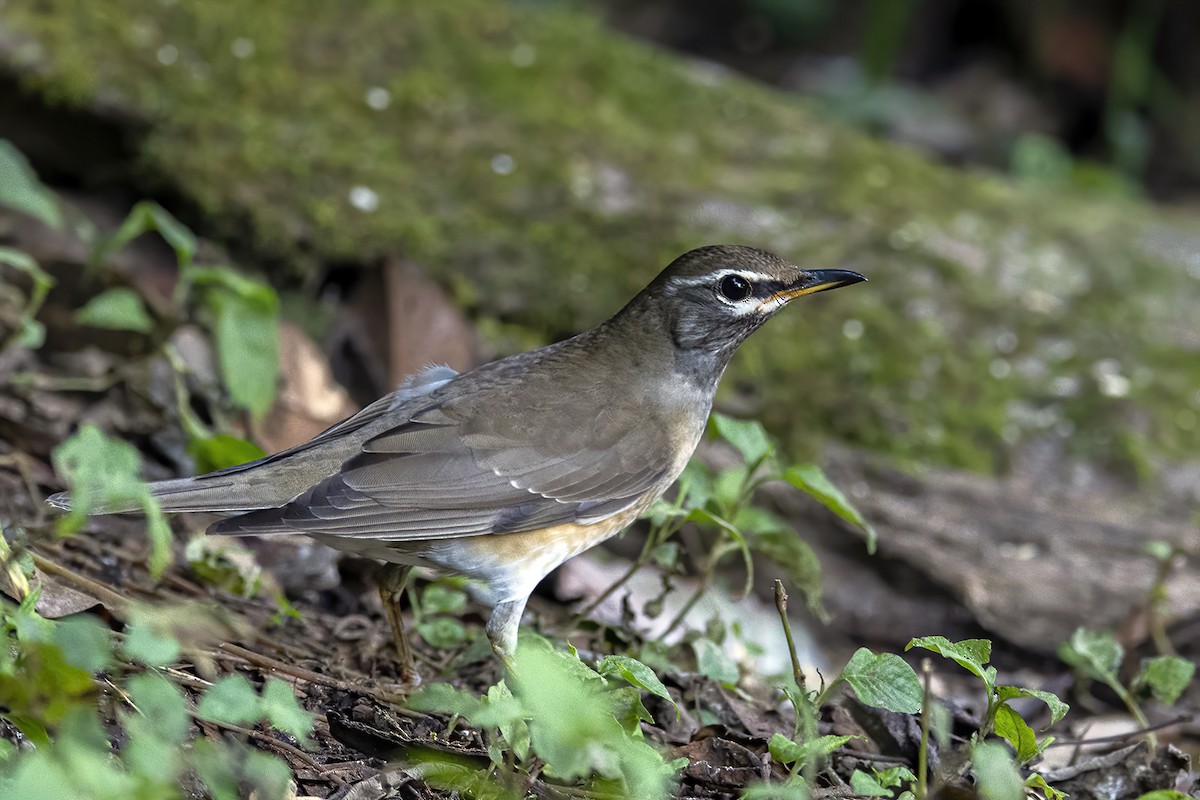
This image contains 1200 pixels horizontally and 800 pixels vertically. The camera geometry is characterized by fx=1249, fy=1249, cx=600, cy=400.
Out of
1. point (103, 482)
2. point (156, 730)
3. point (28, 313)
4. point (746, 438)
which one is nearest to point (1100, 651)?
point (746, 438)

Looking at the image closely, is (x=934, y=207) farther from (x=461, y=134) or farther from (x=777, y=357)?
(x=461, y=134)

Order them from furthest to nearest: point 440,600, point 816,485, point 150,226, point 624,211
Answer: point 624,211, point 150,226, point 440,600, point 816,485

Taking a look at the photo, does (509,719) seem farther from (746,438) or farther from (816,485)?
(746,438)

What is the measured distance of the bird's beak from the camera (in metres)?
4.88

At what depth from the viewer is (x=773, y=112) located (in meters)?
8.59

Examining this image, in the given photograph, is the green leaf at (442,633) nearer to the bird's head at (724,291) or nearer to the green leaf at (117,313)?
the bird's head at (724,291)

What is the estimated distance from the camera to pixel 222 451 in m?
4.97

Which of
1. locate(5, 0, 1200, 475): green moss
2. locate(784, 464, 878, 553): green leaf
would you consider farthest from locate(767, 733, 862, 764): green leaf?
locate(5, 0, 1200, 475): green moss

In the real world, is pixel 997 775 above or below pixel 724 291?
below

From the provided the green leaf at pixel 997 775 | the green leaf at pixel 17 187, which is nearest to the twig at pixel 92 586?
the green leaf at pixel 17 187

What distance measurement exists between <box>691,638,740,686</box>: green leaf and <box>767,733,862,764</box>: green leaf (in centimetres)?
90

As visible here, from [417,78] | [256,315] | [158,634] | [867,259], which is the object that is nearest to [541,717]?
[158,634]

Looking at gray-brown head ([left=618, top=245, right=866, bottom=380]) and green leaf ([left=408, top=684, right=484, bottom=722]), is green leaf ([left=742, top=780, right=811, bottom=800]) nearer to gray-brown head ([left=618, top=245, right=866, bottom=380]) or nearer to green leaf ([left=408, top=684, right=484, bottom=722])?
green leaf ([left=408, top=684, right=484, bottom=722])

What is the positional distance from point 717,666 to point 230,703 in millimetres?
2138
